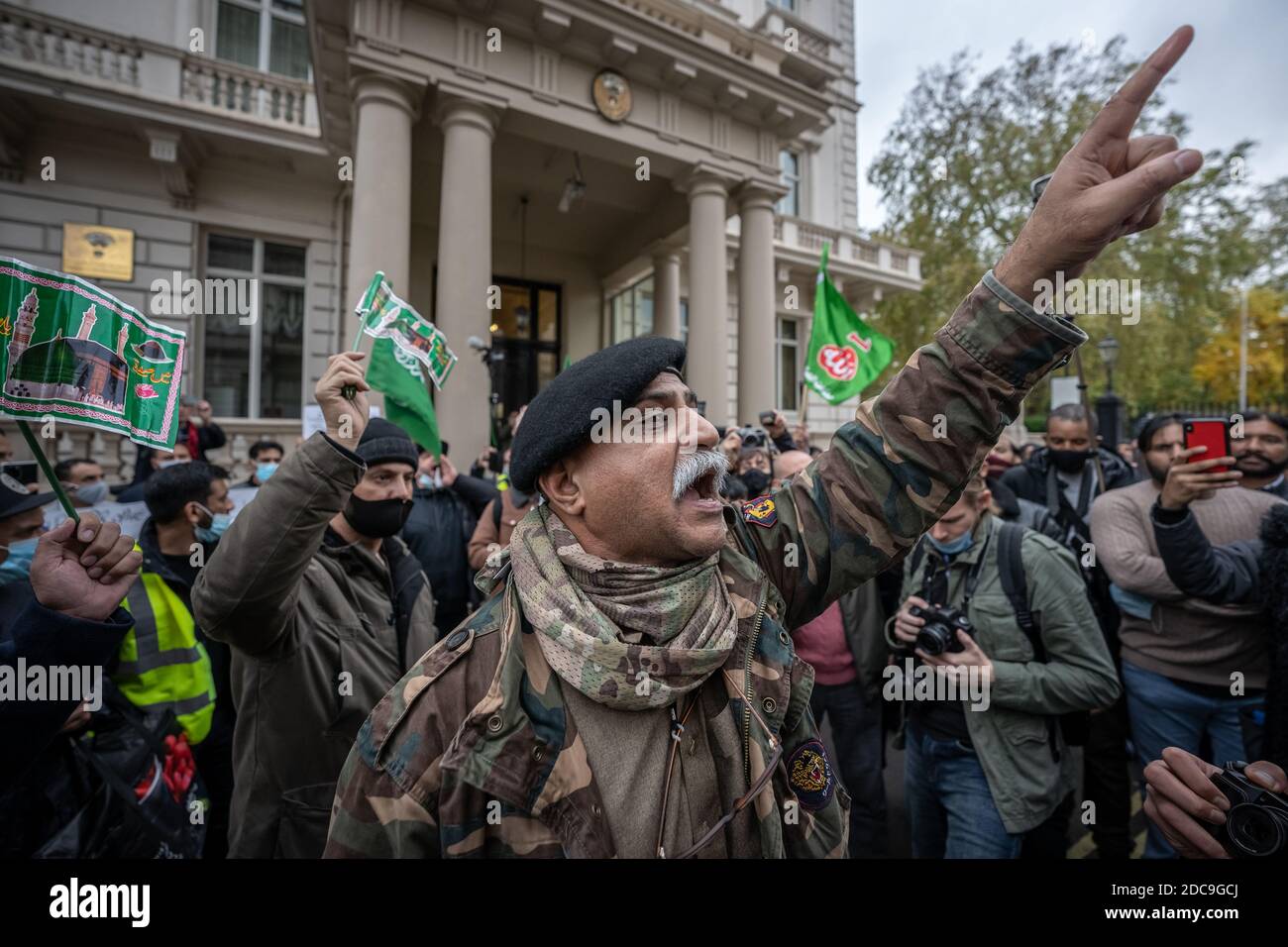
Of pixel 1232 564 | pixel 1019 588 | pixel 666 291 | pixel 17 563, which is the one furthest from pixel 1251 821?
pixel 666 291

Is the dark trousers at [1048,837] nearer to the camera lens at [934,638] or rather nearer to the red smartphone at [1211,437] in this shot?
the camera lens at [934,638]

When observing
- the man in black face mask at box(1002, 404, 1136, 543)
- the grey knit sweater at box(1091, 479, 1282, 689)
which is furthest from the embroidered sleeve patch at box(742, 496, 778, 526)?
the man in black face mask at box(1002, 404, 1136, 543)

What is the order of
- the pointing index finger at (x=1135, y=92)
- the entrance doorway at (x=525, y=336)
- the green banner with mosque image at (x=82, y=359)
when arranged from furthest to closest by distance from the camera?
the entrance doorway at (x=525, y=336)
the green banner with mosque image at (x=82, y=359)
the pointing index finger at (x=1135, y=92)

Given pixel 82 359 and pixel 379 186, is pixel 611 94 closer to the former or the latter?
pixel 379 186

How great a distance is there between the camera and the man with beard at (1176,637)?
2.74 meters

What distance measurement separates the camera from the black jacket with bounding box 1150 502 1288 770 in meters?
2.33

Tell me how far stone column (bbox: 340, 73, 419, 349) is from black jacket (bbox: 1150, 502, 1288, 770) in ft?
25.0

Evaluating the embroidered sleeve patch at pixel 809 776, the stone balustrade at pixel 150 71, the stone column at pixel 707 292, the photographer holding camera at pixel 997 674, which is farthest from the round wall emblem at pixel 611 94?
the embroidered sleeve patch at pixel 809 776

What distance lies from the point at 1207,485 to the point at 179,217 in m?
12.9

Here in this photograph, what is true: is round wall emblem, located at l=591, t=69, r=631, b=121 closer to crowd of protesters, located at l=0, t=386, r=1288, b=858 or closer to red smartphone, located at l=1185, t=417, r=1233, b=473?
crowd of protesters, located at l=0, t=386, r=1288, b=858

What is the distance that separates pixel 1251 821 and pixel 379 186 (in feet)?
29.4

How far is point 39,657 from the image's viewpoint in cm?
143
